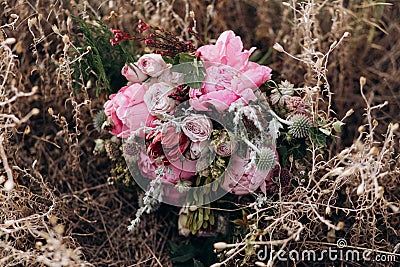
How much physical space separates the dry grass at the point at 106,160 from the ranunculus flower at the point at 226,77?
0.12 metres

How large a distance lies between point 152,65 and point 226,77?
0.14 metres

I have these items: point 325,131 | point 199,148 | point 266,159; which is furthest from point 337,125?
point 199,148

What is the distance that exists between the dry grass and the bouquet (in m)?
0.07

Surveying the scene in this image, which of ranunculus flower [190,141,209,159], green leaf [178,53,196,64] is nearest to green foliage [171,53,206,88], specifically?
green leaf [178,53,196,64]

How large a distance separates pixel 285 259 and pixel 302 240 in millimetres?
55

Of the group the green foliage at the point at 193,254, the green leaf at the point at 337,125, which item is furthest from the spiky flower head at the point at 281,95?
the green foliage at the point at 193,254

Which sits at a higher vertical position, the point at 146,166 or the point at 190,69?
the point at 190,69

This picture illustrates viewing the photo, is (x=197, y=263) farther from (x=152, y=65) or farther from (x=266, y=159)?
(x=152, y=65)

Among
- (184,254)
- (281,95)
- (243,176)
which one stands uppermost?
(281,95)

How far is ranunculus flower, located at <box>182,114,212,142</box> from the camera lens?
3.12 feet

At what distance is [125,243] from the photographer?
1.21m

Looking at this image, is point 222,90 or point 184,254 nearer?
point 222,90

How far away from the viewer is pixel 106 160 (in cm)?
132

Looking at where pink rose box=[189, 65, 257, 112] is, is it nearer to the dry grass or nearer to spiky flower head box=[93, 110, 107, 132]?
the dry grass
